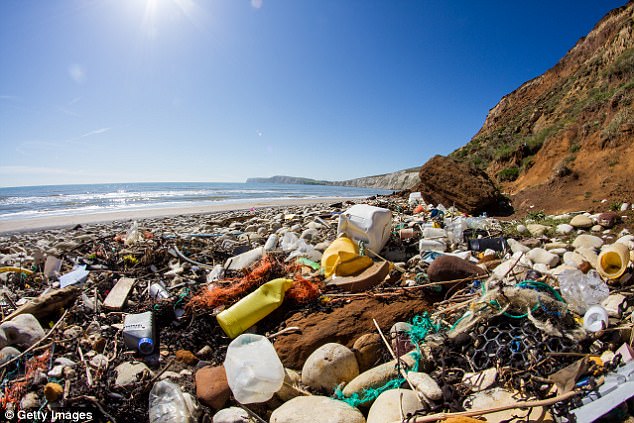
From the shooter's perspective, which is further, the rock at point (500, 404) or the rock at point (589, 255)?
the rock at point (589, 255)

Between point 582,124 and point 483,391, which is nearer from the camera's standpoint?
point 483,391

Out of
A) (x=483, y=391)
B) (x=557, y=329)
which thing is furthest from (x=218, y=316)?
(x=557, y=329)

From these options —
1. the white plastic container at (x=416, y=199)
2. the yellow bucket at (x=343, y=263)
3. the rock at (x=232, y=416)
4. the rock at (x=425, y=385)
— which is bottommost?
the rock at (x=232, y=416)

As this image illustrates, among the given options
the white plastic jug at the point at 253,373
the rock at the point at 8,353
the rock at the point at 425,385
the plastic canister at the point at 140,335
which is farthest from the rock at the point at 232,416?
the rock at the point at 8,353

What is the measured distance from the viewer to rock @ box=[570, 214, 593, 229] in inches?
179

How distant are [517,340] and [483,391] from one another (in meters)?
0.48

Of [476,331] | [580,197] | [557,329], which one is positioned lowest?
[476,331]

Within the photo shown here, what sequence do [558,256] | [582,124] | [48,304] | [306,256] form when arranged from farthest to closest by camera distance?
1. [582,124]
2. [306,256]
3. [558,256]
4. [48,304]

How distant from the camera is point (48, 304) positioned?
2979 millimetres

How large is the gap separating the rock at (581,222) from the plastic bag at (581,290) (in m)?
2.60

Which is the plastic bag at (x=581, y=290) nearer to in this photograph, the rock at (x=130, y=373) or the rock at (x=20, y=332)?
the rock at (x=130, y=373)

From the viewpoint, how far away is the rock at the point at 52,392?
194 centimetres

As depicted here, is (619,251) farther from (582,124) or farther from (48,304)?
(582,124)

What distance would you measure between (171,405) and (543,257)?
4111 mm
